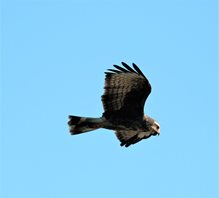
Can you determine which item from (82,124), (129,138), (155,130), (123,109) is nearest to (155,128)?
(155,130)

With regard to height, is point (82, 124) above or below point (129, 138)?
above

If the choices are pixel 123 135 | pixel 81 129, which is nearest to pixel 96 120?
pixel 81 129

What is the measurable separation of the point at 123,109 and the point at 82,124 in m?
0.87

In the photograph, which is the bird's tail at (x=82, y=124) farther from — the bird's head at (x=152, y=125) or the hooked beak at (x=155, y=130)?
the hooked beak at (x=155, y=130)

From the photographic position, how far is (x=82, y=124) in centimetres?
1591

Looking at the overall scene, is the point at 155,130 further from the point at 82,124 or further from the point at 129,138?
the point at 82,124

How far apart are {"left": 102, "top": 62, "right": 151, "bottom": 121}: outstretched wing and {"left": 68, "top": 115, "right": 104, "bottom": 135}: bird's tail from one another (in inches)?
8.9

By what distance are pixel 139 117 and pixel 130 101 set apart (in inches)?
14.4

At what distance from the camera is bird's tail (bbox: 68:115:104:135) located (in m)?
15.8

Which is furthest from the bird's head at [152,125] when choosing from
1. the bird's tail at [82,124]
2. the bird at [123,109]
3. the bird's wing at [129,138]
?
the bird's wing at [129,138]

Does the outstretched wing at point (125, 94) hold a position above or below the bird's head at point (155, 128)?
above

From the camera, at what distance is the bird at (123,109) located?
15.7 metres

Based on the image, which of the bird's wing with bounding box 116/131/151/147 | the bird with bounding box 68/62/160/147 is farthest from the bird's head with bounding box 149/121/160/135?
the bird's wing with bounding box 116/131/151/147

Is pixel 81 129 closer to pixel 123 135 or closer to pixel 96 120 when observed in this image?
pixel 96 120
